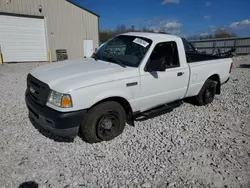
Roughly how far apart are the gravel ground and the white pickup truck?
35 cm

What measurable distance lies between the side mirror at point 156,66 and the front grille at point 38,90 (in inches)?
71.5

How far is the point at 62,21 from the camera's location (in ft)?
51.4

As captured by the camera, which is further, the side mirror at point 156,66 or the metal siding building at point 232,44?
the metal siding building at point 232,44

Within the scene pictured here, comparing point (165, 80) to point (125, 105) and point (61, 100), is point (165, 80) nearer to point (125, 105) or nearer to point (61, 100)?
point (125, 105)

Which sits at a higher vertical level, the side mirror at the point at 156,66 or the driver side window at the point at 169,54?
the driver side window at the point at 169,54

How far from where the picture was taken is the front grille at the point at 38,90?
303 cm

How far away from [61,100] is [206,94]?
13.2 ft

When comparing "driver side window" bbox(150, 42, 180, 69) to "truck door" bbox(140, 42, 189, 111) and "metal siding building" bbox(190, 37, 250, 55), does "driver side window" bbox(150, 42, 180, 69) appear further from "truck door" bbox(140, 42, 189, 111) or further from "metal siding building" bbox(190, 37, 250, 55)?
"metal siding building" bbox(190, 37, 250, 55)

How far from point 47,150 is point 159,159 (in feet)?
6.11

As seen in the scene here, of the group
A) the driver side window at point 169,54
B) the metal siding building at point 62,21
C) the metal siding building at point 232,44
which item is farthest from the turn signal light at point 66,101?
the metal siding building at point 232,44

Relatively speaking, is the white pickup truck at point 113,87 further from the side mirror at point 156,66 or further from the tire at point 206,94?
the tire at point 206,94

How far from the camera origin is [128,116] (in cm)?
381

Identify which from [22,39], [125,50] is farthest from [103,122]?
[22,39]

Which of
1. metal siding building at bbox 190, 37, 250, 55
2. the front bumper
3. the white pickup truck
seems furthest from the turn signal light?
metal siding building at bbox 190, 37, 250, 55
